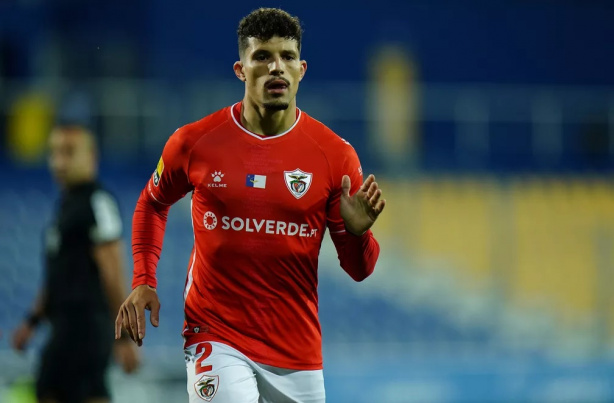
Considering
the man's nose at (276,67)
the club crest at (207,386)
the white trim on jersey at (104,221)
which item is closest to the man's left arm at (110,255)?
the white trim on jersey at (104,221)

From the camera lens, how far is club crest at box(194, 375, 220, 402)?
396 centimetres

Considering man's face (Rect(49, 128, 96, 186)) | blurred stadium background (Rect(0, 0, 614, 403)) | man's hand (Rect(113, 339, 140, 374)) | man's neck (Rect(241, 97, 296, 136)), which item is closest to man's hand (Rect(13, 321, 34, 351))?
man's hand (Rect(113, 339, 140, 374))

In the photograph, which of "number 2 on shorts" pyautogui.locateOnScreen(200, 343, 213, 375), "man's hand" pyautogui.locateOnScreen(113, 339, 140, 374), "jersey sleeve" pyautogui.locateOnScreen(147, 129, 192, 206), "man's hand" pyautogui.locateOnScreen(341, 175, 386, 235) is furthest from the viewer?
"man's hand" pyautogui.locateOnScreen(113, 339, 140, 374)

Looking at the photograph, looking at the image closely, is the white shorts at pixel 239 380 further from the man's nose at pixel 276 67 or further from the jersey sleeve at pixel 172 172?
the man's nose at pixel 276 67

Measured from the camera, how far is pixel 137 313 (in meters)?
4.02

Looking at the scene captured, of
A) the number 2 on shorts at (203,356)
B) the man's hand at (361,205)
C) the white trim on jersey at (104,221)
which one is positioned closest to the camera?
the man's hand at (361,205)

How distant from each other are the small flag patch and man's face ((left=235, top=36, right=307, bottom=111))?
0.27 meters

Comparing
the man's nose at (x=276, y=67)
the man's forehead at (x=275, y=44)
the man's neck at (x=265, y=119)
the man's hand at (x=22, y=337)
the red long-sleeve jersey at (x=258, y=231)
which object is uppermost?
the man's forehead at (x=275, y=44)

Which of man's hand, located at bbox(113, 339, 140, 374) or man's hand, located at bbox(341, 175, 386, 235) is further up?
man's hand, located at bbox(341, 175, 386, 235)

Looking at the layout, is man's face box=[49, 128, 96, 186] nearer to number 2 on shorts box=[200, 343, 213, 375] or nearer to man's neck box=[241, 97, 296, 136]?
man's neck box=[241, 97, 296, 136]

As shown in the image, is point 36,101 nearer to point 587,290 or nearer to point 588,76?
point 587,290

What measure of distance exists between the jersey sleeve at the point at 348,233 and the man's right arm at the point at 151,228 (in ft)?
1.93

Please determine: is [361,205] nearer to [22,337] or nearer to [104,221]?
[104,221]

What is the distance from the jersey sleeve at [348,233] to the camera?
414cm
